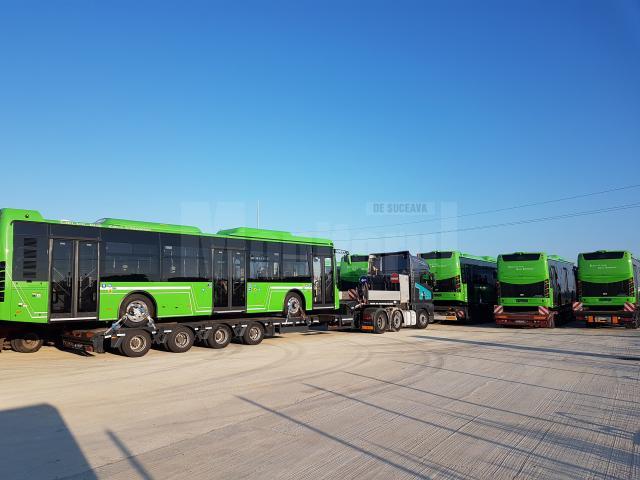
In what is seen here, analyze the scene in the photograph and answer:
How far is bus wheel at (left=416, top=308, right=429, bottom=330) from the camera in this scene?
2486 cm

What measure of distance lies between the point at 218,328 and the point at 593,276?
18410 millimetres

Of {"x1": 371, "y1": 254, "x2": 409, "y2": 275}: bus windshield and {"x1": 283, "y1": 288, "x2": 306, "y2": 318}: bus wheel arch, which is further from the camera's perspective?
{"x1": 371, "y1": 254, "x2": 409, "y2": 275}: bus windshield

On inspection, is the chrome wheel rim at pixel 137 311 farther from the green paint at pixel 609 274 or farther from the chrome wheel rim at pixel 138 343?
the green paint at pixel 609 274

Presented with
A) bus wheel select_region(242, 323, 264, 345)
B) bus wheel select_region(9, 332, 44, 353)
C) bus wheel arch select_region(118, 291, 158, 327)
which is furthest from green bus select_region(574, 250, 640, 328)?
bus wheel select_region(9, 332, 44, 353)

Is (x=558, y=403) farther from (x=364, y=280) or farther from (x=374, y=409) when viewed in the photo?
(x=364, y=280)

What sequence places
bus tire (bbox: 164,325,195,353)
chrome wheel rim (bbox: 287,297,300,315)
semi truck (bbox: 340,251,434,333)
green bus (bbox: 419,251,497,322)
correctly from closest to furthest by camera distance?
1. bus tire (bbox: 164,325,195,353)
2. chrome wheel rim (bbox: 287,297,300,315)
3. semi truck (bbox: 340,251,434,333)
4. green bus (bbox: 419,251,497,322)

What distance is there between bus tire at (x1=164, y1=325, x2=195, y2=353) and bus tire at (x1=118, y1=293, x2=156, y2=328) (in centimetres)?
81

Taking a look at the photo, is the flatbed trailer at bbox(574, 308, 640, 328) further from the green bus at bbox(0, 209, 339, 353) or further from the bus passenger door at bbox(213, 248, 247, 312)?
the bus passenger door at bbox(213, 248, 247, 312)

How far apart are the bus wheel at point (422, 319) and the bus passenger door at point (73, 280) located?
15856 mm

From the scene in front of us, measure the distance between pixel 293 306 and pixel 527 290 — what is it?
1235 centimetres

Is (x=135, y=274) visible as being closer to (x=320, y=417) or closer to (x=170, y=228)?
(x=170, y=228)

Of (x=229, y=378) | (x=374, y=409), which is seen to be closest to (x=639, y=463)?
(x=374, y=409)

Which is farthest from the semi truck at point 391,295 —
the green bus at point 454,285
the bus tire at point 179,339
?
the bus tire at point 179,339

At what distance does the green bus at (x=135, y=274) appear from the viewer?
12.3m
